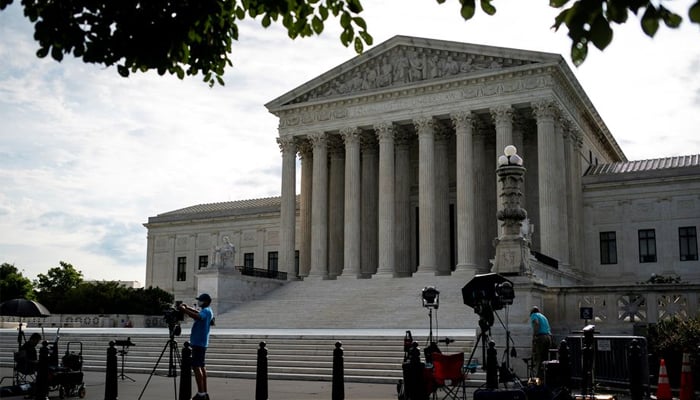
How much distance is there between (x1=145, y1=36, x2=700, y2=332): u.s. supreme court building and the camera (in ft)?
147

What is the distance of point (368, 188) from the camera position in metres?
53.8

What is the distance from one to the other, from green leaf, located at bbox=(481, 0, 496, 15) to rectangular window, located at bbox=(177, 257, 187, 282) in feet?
205

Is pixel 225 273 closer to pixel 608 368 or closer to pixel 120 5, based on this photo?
pixel 608 368

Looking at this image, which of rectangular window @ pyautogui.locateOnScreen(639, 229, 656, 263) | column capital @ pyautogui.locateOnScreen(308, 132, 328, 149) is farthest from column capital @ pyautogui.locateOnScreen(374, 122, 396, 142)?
rectangular window @ pyautogui.locateOnScreen(639, 229, 656, 263)

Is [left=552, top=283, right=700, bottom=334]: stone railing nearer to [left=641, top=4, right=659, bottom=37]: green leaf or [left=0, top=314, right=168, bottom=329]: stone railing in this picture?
[left=641, top=4, right=659, bottom=37]: green leaf

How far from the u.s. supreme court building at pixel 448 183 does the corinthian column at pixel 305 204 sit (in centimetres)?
10

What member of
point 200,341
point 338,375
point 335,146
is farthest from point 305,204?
point 338,375

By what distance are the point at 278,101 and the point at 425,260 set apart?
51.9 ft

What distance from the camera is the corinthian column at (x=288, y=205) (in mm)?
51875

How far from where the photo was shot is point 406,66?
49.1 m

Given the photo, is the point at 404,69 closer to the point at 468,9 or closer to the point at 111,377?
the point at 111,377

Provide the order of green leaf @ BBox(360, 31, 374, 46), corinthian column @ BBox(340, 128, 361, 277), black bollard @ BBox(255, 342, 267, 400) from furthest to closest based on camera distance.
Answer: corinthian column @ BBox(340, 128, 361, 277), black bollard @ BBox(255, 342, 267, 400), green leaf @ BBox(360, 31, 374, 46)

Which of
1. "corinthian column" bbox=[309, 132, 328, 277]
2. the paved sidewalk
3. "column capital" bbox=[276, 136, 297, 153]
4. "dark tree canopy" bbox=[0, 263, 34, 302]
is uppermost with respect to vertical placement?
"column capital" bbox=[276, 136, 297, 153]

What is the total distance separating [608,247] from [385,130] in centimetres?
1625
